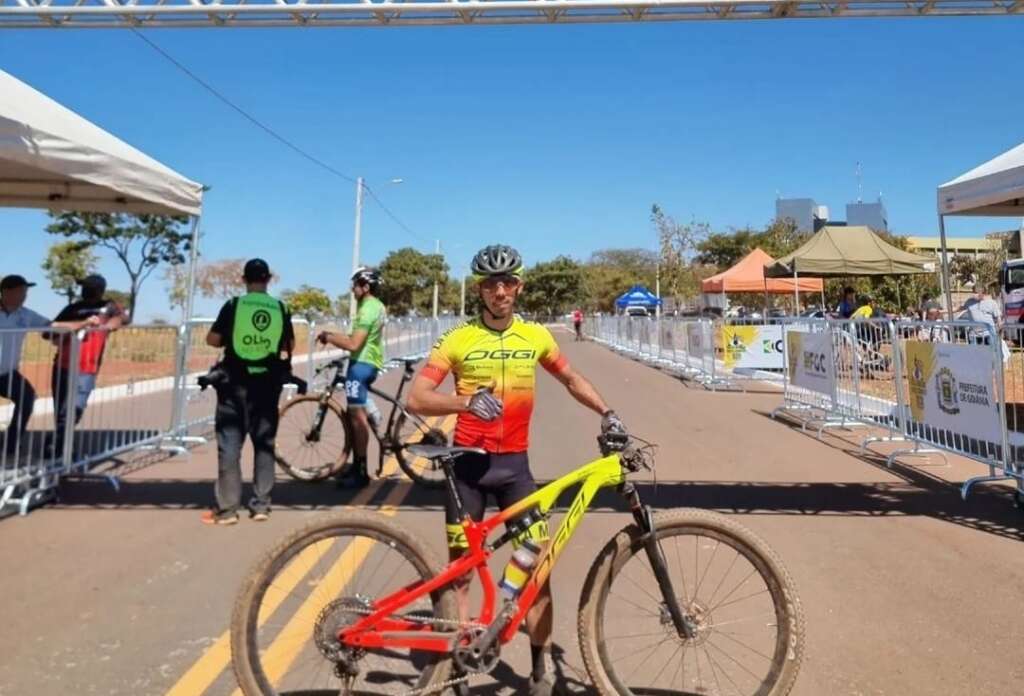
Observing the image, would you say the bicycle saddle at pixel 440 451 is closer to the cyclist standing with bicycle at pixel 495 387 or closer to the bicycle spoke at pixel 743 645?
the cyclist standing with bicycle at pixel 495 387

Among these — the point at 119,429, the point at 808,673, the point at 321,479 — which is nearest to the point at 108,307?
the point at 119,429

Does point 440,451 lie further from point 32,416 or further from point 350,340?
point 32,416

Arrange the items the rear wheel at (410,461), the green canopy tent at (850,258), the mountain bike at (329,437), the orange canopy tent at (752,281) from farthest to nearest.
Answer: the orange canopy tent at (752,281)
the green canopy tent at (850,258)
the mountain bike at (329,437)
the rear wheel at (410,461)

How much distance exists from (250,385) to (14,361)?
267 centimetres

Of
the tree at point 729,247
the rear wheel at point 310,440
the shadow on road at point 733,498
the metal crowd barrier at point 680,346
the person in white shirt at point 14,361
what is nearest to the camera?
the shadow on road at point 733,498

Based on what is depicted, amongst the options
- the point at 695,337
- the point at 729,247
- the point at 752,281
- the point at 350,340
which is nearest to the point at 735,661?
the point at 350,340

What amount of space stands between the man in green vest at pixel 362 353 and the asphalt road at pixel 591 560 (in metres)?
0.59

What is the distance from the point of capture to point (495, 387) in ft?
10.1

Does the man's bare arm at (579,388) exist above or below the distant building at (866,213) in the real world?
→ below

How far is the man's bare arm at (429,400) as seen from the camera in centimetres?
290

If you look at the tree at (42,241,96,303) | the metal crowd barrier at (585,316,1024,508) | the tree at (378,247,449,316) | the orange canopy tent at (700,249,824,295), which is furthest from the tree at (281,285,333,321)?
the metal crowd barrier at (585,316,1024,508)

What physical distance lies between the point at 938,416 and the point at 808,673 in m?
5.36

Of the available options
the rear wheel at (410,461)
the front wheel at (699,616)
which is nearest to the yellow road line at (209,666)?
the front wheel at (699,616)

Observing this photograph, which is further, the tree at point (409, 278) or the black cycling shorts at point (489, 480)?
Answer: the tree at point (409, 278)
